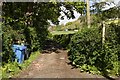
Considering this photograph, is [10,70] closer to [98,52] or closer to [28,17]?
[98,52]

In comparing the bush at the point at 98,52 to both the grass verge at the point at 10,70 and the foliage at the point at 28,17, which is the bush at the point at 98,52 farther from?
the foliage at the point at 28,17

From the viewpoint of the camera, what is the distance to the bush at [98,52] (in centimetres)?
951

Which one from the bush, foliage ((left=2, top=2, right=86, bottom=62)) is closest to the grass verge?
foliage ((left=2, top=2, right=86, bottom=62))

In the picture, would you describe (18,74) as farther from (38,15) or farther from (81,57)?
(38,15)

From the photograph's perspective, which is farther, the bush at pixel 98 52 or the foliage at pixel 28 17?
the foliage at pixel 28 17

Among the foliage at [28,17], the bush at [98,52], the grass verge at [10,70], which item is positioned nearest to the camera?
the grass verge at [10,70]

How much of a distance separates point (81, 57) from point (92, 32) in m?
1.24

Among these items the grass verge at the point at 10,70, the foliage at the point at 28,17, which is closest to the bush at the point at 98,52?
the grass verge at the point at 10,70

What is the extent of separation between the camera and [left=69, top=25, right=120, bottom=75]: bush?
31.2ft

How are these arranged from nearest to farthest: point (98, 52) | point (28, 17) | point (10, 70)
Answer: point (10, 70), point (98, 52), point (28, 17)

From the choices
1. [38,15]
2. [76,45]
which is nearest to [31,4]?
[38,15]

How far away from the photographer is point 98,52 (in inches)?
385

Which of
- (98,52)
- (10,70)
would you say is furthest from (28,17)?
(98,52)

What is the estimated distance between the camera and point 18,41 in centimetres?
1359
